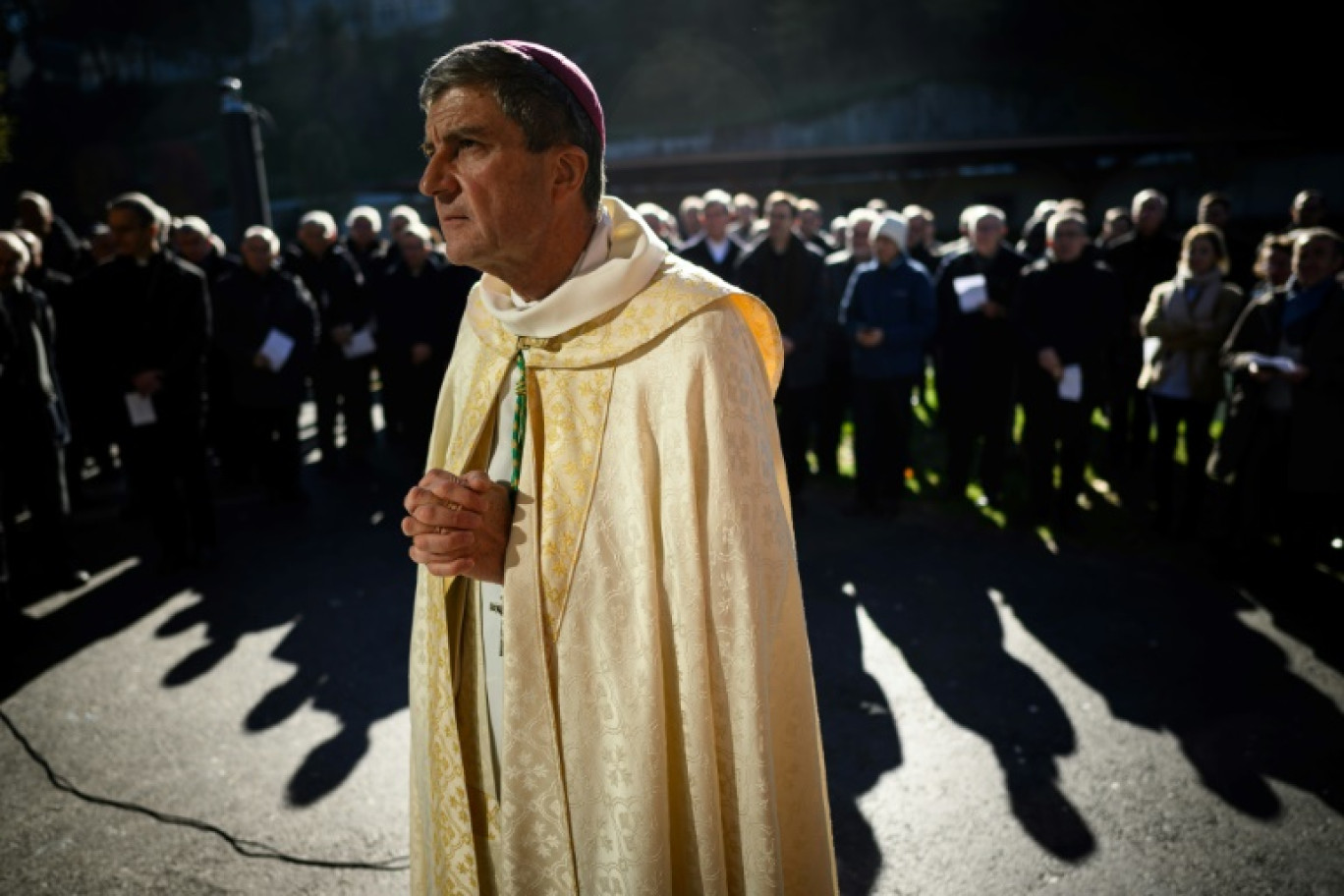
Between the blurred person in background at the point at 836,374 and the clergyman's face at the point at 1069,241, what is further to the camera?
the blurred person in background at the point at 836,374

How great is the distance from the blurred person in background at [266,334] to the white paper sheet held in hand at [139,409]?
4.79 ft

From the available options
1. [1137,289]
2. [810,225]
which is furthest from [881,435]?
[810,225]

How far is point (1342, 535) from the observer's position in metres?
5.53

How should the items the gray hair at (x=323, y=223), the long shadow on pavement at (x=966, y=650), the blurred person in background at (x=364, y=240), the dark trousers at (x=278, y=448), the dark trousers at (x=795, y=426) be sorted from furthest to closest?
the blurred person in background at (x=364, y=240), the gray hair at (x=323, y=223), the dark trousers at (x=278, y=448), the dark trousers at (x=795, y=426), the long shadow on pavement at (x=966, y=650)

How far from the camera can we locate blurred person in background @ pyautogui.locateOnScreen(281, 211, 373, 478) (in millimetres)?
8211

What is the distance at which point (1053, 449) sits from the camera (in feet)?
20.8

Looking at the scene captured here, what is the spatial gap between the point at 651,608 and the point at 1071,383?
524 cm

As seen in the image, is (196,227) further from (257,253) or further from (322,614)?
(322,614)

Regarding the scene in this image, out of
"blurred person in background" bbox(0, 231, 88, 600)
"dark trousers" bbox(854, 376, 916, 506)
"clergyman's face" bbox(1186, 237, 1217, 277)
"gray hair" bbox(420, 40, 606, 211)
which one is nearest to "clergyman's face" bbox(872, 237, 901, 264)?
"dark trousers" bbox(854, 376, 916, 506)

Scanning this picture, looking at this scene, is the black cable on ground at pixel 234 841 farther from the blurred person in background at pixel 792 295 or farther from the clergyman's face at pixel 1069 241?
the clergyman's face at pixel 1069 241

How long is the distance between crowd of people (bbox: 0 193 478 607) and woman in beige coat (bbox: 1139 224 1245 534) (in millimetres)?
5422

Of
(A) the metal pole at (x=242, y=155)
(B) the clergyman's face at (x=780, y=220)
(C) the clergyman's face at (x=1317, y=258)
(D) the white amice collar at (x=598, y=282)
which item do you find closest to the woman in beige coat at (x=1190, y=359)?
(C) the clergyman's face at (x=1317, y=258)

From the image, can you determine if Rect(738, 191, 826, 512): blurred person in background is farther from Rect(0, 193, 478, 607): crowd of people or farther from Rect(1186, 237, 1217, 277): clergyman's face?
Rect(0, 193, 478, 607): crowd of people

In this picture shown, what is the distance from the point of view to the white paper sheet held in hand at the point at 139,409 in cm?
556
